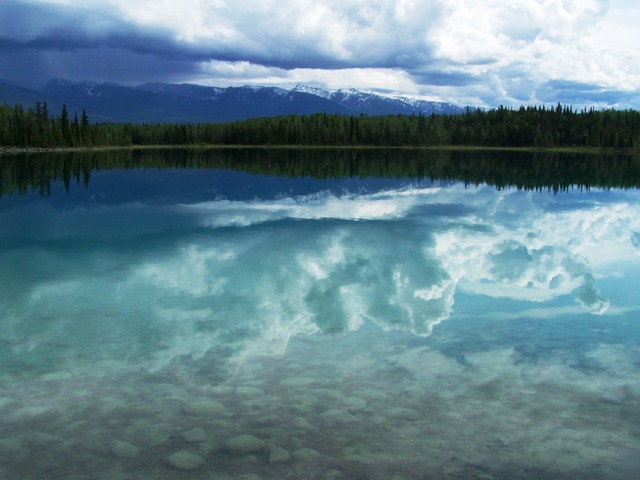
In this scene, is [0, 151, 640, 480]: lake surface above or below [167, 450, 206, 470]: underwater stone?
below

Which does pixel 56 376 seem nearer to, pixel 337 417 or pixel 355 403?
pixel 337 417

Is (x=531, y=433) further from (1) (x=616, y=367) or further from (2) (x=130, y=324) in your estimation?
(2) (x=130, y=324)

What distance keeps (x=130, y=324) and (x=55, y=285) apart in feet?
21.4

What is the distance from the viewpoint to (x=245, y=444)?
11016 mm

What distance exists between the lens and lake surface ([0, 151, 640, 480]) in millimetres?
10781

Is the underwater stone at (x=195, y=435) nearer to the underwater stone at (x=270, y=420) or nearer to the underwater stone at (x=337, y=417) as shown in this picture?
the underwater stone at (x=270, y=420)

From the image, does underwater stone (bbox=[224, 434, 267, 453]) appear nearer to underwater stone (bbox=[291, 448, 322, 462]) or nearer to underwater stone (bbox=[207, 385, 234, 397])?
underwater stone (bbox=[291, 448, 322, 462])

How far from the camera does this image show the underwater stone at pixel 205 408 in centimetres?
1224

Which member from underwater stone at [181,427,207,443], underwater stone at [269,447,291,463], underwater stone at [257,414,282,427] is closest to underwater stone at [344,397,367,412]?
underwater stone at [257,414,282,427]

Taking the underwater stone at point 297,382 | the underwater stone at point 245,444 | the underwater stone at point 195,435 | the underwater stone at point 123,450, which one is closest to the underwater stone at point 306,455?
the underwater stone at point 245,444

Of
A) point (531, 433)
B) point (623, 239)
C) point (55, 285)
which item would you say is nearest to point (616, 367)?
point (531, 433)

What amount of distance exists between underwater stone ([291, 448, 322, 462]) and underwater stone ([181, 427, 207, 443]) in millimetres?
1778

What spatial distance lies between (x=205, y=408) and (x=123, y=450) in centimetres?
204

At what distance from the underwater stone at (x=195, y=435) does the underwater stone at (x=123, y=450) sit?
2.98 ft
